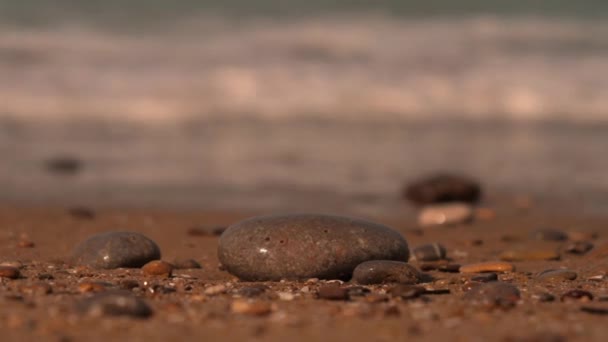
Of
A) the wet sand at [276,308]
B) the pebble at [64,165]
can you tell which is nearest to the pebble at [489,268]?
the wet sand at [276,308]

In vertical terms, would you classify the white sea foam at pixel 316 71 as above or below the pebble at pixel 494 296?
above

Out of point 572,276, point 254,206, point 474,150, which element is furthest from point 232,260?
point 474,150

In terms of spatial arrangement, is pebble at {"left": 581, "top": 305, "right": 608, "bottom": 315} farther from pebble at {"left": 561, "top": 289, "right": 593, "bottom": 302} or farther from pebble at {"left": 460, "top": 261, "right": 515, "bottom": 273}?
pebble at {"left": 460, "top": 261, "right": 515, "bottom": 273}

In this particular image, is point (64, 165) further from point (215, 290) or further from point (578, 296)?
point (578, 296)

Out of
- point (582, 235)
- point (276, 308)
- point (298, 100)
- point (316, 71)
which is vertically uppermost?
point (316, 71)

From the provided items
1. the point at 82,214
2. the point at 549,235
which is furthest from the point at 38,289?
the point at 549,235

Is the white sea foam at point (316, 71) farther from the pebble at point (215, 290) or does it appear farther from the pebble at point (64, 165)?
the pebble at point (215, 290)

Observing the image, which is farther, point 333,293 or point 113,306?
point 333,293
